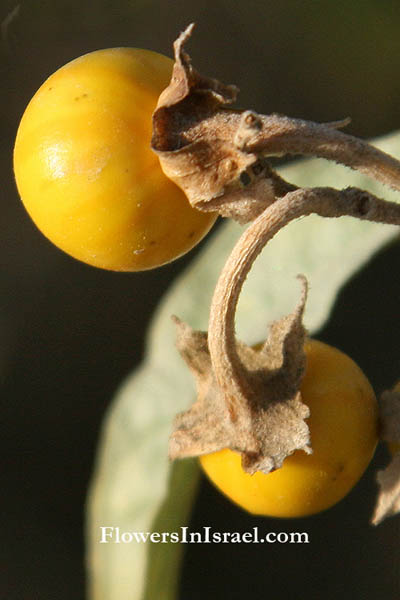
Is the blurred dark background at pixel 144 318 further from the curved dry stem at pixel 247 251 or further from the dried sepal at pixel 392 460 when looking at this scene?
the curved dry stem at pixel 247 251

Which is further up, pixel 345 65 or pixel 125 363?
pixel 345 65

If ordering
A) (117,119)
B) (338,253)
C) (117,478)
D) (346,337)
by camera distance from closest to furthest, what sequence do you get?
(117,119)
(338,253)
(117,478)
(346,337)

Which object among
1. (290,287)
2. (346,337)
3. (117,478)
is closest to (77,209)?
(290,287)

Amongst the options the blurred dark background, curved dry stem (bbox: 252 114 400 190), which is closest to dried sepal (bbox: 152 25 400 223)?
curved dry stem (bbox: 252 114 400 190)

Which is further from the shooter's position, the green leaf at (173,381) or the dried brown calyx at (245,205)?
the green leaf at (173,381)

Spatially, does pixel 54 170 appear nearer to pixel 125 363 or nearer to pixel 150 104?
pixel 150 104

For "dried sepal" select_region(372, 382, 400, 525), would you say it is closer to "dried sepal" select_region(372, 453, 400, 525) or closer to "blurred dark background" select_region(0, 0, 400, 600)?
"dried sepal" select_region(372, 453, 400, 525)

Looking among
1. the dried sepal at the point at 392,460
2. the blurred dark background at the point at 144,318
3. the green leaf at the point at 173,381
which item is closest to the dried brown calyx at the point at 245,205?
the dried sepal at the point at 392,460
